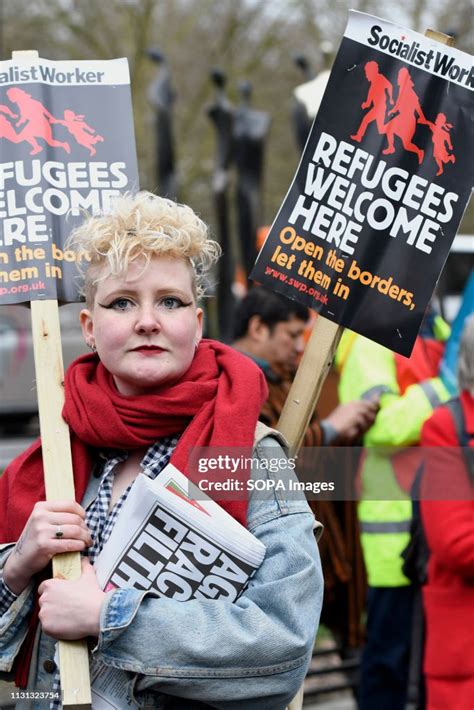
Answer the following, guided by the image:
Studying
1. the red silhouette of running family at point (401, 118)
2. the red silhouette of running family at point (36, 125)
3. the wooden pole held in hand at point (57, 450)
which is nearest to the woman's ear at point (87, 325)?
the wooden pole held in hand at point (57, 450)

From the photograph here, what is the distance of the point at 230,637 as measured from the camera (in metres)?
2.03

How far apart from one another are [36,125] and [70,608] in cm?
120

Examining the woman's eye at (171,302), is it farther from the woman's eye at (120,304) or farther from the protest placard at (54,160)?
the protest placard at (54,160)

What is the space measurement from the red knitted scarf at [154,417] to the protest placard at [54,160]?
36 centimetres

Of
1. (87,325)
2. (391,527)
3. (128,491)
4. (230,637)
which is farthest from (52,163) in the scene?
(391,527)

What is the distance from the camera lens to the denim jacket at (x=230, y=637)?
2.04 metres

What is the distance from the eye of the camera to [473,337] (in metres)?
3.70

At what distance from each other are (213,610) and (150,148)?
17.5 m

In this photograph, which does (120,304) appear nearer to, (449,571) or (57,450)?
(57,450)

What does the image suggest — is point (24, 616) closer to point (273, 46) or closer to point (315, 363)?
point (315, 363)

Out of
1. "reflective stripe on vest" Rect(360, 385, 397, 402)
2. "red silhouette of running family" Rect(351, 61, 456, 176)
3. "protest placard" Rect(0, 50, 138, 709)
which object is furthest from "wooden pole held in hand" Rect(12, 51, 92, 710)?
"reflective stripe on vest" Rect(360, 385, 397, 402)

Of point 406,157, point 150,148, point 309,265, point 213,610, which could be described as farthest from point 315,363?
point 150,148

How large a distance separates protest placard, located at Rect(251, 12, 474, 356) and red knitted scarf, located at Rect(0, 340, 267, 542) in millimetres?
455

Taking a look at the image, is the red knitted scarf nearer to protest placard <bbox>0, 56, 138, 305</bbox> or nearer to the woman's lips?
the woman's lips
